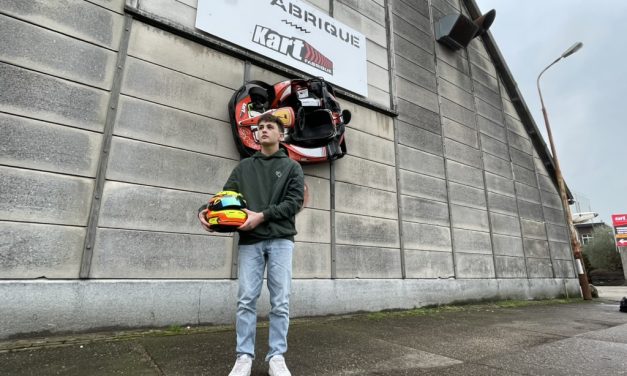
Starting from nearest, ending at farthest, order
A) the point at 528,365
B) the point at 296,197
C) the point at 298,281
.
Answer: the point at 296,197
the point at 528,365
the point at 298,281

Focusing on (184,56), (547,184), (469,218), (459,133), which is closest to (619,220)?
(547,184)

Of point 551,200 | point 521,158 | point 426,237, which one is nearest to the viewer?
point 426,237

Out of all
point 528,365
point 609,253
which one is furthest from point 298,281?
point 609,253

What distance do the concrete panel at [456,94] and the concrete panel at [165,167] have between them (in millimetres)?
6223

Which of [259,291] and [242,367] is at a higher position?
[259,291]

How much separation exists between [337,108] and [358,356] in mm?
3835

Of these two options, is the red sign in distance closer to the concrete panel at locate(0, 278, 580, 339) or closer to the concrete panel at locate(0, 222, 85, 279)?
the concrete panel at locate(0, 278, 580, 339)

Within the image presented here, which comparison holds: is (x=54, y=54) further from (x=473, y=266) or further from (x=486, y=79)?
(x=486, y=79)

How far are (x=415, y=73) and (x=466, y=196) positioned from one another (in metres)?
3.16

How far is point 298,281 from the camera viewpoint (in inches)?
191

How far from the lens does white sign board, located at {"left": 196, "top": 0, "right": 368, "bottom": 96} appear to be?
16.6ft

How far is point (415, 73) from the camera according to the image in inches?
315

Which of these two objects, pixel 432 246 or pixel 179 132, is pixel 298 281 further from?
pixel 432 246

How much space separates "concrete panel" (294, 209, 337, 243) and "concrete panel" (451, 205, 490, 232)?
357 cm
